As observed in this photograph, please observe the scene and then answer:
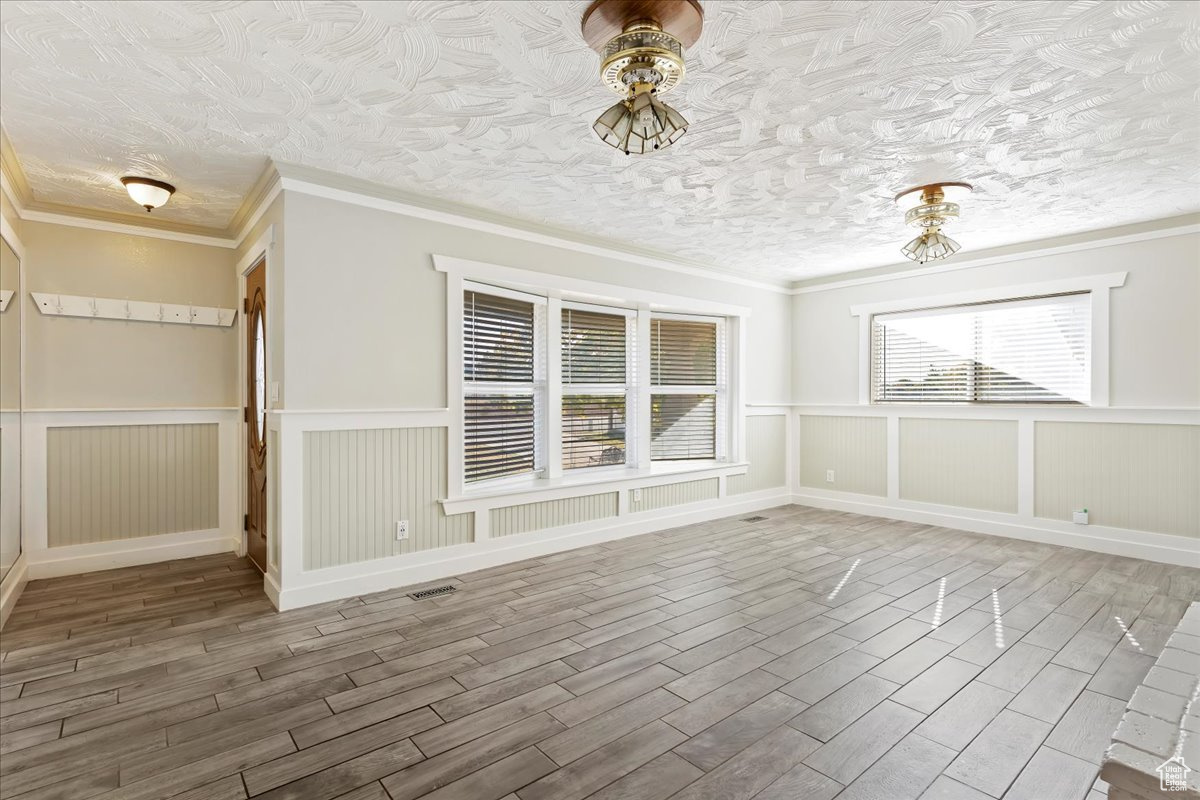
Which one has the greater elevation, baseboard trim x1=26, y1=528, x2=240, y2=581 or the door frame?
the door frame

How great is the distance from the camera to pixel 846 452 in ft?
20.5

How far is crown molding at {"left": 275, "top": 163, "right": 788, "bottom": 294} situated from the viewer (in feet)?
11.2

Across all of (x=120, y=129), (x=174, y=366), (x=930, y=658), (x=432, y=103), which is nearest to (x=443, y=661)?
(x=930, y=658)

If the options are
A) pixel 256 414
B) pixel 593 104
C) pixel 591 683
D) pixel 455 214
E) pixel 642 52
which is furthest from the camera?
pixel 256 414

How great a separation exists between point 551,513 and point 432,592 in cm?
121

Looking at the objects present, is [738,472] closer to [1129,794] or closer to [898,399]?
[898,399]

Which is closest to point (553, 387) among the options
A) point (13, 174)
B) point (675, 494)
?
point (675, 494)

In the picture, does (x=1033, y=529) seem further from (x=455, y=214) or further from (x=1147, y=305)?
(x=455, y=214)

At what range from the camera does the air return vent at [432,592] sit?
11.8ft

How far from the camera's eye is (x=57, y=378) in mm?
4043

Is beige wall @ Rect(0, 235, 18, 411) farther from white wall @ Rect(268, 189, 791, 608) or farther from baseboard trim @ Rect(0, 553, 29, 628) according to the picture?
white wall @ Rect(268, 189, 791, 608)

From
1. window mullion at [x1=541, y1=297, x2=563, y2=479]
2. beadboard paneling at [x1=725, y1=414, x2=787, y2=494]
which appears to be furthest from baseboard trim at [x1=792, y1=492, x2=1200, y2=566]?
window mullion at [x1=541, y1=297, x2=563, y2=479]

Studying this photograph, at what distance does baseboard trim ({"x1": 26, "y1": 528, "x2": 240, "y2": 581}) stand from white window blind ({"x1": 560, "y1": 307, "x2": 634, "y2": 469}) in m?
2.92

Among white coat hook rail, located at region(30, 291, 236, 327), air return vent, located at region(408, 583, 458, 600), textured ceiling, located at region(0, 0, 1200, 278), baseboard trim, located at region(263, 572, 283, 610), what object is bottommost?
air return vent, located at region(408, 583, 458, 600)
